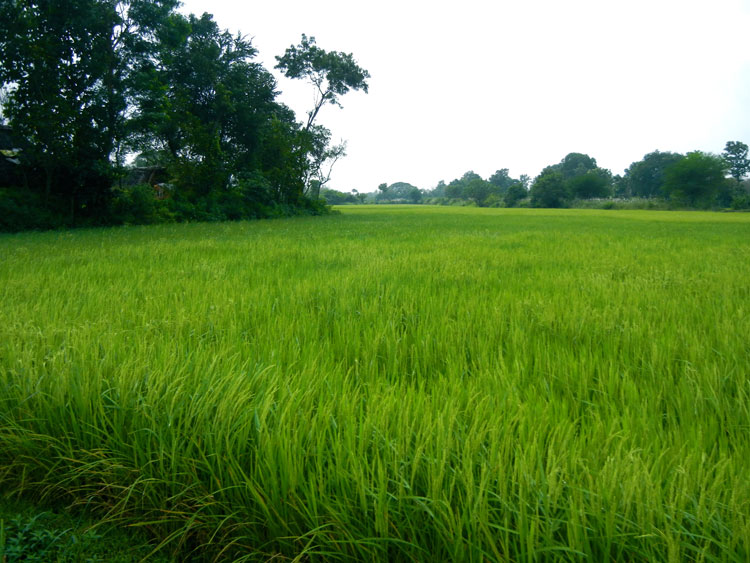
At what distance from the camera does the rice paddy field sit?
2.60ft

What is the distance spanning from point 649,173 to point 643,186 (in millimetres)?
3073

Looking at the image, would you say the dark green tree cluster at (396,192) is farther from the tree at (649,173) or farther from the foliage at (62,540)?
the foliage at (62,540)

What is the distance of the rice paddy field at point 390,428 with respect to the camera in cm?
79

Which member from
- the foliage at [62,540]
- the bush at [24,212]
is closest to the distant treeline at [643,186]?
the bush at [24,212]

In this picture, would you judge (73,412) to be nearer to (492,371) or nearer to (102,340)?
(102,340)

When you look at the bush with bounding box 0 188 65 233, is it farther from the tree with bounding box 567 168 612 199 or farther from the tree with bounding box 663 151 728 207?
the tree with bounding box 567 168 612 199

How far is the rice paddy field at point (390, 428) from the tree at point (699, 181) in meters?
74.8

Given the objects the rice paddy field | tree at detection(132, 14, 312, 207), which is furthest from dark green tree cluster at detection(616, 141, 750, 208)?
the rice paddy field

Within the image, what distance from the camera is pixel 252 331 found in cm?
233

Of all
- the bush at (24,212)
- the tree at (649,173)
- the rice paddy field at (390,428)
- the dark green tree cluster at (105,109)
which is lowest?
the rice paddy field at (390,428)

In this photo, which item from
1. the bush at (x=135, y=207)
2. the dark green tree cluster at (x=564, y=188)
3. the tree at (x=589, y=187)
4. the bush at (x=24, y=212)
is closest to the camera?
the bush at (x=24, y=212)

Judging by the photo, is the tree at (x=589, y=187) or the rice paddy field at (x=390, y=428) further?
the tree at (x=589, y=187)

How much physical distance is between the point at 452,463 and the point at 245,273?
3.73 m

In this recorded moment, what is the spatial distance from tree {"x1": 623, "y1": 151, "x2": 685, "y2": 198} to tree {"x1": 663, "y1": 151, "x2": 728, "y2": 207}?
26.9 meters
